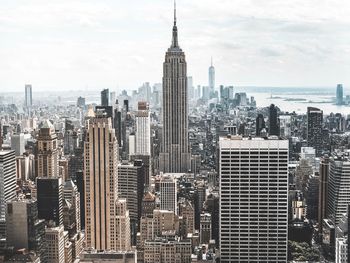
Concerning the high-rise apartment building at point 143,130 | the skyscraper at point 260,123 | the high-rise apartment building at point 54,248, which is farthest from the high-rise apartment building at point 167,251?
the high-rise apartment building at point 143,130

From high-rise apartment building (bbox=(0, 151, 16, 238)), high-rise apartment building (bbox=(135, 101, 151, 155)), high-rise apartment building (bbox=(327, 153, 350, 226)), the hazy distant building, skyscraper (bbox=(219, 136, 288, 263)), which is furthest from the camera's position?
high-rise apartment building (bbox=(135, 101, 151, 155))

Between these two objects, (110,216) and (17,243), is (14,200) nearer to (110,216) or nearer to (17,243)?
(17,243)

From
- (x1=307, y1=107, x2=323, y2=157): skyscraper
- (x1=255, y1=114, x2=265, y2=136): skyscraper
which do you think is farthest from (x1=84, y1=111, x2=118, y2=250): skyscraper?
(x1=307, y1=107, x2=323, y2=157): skyscraper

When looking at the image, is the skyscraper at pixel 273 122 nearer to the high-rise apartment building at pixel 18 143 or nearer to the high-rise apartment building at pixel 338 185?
the high-rise apartment building at pixel 338 185

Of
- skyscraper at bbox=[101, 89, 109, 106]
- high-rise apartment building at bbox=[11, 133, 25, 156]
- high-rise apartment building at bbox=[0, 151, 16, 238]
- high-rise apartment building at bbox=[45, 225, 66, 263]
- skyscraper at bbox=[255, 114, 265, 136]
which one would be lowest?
high-rise apartment building at bbox=[45, 225, 66, 263]

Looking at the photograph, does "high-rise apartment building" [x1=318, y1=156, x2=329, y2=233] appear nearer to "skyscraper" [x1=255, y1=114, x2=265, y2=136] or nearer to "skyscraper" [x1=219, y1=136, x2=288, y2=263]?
"skyscraper" [x1=219, y1=136, x2=288, y2=263]

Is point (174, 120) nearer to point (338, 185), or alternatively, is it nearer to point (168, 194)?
point (168, 194)
